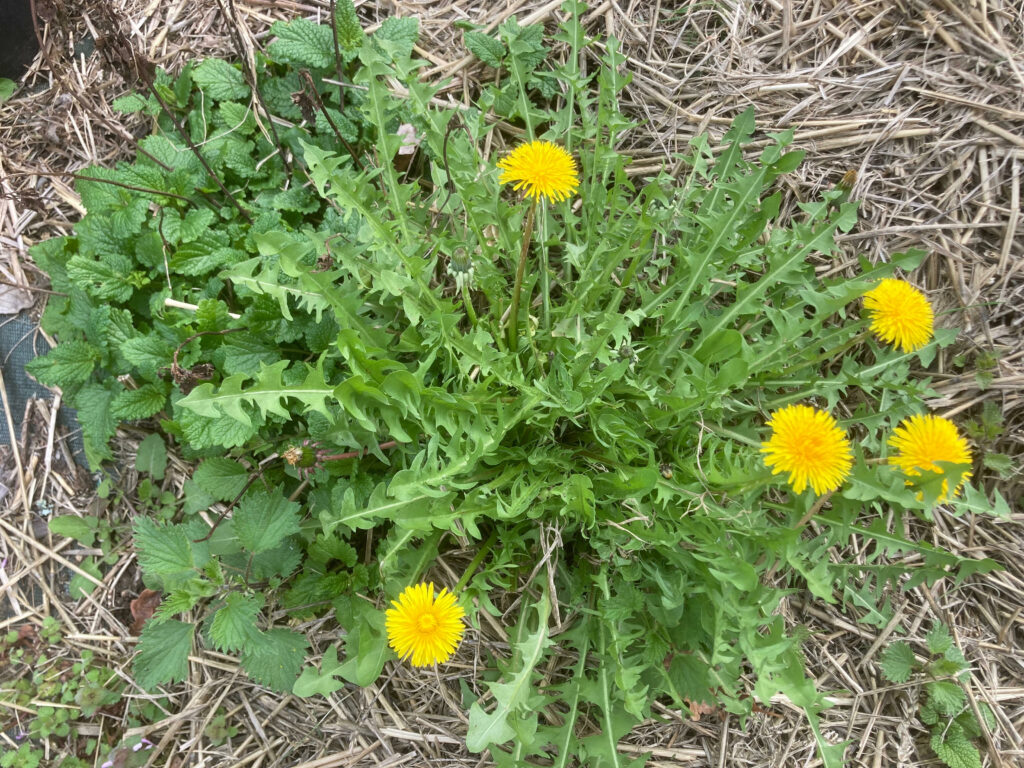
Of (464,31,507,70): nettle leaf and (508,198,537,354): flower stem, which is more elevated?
(464,31,507,70): nettle leaf

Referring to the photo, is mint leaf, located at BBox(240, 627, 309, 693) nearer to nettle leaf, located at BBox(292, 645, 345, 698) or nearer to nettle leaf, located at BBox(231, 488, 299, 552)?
nettle leaf, located at BBox(292, 645, 345, 698)

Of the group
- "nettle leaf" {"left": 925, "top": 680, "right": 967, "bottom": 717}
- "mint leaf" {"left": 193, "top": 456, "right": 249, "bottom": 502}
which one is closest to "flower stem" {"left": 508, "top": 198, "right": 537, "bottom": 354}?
"mint leaf" {"left": 193, "top": 456, "right": 249, "bottom": 502}

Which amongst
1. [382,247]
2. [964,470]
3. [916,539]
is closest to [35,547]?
[382,247]

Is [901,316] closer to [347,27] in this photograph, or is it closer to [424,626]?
[424,626]

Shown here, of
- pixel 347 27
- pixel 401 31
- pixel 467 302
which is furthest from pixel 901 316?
pixel 347 27

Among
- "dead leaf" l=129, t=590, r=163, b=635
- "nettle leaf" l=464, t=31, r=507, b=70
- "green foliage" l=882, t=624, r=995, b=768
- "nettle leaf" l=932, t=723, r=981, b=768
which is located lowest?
"nettle leaf" l=932, t=723, r=981, b=768

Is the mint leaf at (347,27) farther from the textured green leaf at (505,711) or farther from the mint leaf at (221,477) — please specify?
the textured green leaf at (505,711)

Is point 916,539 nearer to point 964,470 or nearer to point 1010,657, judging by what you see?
point 1010,657
